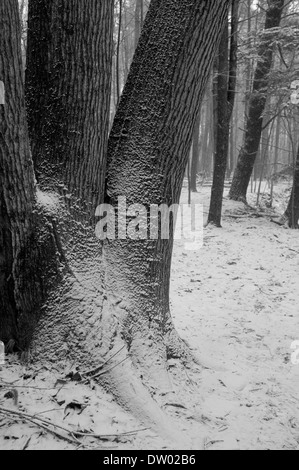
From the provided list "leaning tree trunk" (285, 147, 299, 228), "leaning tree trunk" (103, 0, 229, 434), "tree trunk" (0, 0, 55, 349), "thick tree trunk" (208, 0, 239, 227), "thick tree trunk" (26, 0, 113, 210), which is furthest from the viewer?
"leaning tree trunk" (285, 147, 299, 228)

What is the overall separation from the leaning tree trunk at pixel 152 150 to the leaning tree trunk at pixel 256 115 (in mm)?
7627

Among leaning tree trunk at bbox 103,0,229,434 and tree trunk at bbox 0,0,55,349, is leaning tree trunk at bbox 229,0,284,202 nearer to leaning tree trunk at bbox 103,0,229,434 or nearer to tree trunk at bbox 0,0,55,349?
leaning tree trunk at bbox 103,0,229,434

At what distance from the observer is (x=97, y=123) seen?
99.8 inches

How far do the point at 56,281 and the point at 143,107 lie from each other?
143cm

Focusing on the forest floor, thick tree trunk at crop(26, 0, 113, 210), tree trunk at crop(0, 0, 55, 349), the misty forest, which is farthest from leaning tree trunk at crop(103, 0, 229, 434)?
tree trunk at crop(0, 0, 55, 349)

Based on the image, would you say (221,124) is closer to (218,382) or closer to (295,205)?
(295,205)

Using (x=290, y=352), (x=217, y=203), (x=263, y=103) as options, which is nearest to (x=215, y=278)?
(x=290, y=352)

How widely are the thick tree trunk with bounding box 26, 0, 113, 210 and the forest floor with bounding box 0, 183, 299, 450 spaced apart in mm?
1287

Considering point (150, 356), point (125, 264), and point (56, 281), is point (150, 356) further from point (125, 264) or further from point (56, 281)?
point (56, 281)

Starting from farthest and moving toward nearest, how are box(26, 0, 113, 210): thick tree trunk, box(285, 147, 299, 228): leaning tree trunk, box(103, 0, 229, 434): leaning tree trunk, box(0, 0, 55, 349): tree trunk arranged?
box(285, 147, 299, 228): leaning tree trunk, box(103, 0, 229, 434): leaning tree trunk, box(26, 0, 113, 210): thick tree trunk, box(0, 0, 55, 349): tree trunk

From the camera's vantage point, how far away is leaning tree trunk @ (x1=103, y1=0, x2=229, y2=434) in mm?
2578

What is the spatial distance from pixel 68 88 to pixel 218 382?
2570mm

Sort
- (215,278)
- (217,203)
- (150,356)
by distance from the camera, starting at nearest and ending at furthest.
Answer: (150,356), (215,278), (217,203)

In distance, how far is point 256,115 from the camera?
10.7 meters
